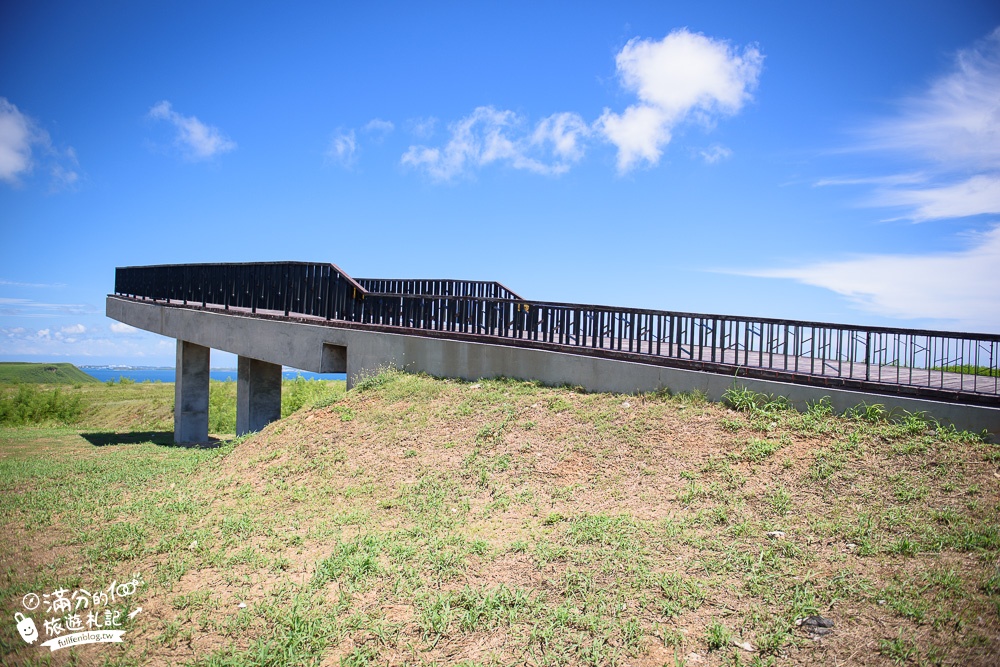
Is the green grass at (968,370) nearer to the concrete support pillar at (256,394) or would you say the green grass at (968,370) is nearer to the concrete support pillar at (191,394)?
the concrete support pillar at (256,394)

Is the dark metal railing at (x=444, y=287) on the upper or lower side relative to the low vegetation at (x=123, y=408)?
upper

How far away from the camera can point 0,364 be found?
4459 centimetres

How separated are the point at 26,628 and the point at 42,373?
4741 cm

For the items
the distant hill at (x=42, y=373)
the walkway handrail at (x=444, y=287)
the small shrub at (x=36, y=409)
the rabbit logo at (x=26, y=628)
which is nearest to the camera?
the rabbit logo at (x=26, y=628)

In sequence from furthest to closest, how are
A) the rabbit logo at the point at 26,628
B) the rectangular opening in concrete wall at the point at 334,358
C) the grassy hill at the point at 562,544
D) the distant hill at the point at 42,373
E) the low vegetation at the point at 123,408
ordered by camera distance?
the distant hill at the point at 42,373, the low vegetation at the point at 123,408, the rectangular opening in concrete wall at the point at 334,358, the rabbit logo at the point at 26,628, the grassy hill at the point at 562,544

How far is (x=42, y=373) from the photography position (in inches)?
1754

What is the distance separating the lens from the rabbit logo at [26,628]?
6.01 metres

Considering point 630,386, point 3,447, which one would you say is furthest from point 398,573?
point 3,447

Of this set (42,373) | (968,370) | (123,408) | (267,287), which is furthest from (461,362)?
(42,373)

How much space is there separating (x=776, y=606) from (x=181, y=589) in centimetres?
596

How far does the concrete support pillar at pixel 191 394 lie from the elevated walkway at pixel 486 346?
1.6 inches

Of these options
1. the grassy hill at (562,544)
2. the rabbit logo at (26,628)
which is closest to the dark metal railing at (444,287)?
the grassy hill at (562,544)

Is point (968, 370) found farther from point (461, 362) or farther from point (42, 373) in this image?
point (42, 373)

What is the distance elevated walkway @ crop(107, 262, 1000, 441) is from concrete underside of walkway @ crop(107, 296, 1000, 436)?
0.9 inches
